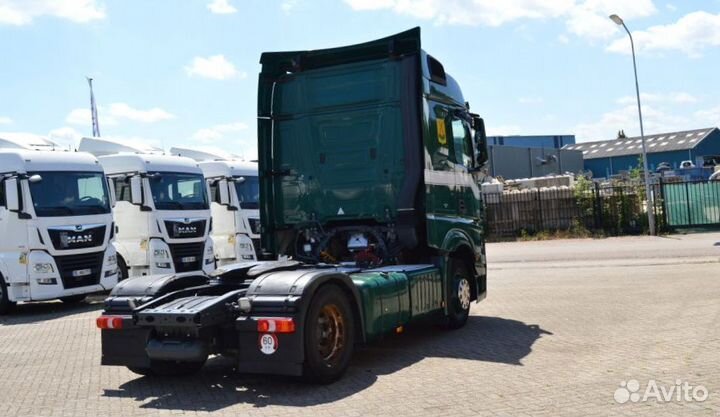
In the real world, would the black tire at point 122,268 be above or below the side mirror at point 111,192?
below

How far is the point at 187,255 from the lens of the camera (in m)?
16.7

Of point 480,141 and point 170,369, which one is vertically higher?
point 480,141

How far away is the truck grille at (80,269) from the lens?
14.0m

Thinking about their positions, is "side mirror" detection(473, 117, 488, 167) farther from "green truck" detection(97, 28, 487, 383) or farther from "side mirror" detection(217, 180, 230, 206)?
"side mirror" detection(217, 180, 230, 206)

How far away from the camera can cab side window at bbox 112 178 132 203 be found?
652 inches

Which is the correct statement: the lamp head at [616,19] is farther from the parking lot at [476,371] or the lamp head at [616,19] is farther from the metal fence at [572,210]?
the parking lot at [476,371]

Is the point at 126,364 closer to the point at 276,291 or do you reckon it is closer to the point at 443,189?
the point at 276,291

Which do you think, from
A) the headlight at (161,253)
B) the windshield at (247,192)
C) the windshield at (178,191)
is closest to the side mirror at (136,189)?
the windshield at (178,191)

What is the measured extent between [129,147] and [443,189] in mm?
10696

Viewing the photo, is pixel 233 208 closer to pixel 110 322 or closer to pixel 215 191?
pixel 215 191

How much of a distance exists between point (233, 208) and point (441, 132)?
10.4 metres

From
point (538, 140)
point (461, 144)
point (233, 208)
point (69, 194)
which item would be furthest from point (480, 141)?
point (538, 140)

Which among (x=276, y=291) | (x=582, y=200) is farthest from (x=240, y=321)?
(x=582, y=200)

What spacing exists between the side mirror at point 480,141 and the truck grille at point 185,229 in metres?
8.18
